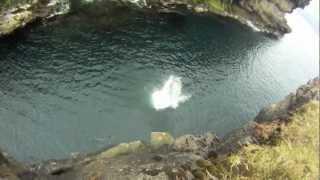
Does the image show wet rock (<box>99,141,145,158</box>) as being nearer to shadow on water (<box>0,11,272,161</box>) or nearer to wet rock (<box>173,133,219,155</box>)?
wet rock (<box>173,133,219,155</box>)

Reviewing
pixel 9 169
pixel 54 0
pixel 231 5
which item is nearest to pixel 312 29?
pixel 231 5

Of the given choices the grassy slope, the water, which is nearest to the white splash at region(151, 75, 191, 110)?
the water

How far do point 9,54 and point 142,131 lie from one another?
2482cm

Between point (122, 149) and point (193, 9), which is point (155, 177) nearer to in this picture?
point (122, 149)

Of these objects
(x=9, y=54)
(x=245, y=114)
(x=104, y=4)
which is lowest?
(x=245, y=114)

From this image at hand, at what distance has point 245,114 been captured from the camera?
7438 centimetres

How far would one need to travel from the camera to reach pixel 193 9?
4264 inches

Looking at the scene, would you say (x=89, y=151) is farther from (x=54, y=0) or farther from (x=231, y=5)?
(x=231, y=5)

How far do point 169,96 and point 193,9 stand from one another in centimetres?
4411

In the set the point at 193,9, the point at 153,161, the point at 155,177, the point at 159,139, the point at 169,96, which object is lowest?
the point at 159,139

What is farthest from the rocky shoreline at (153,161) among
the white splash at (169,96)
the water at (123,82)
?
the white splash at (169,96)

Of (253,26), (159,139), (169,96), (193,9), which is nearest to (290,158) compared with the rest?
(159,139)

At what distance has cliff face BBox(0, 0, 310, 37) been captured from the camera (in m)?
76.8

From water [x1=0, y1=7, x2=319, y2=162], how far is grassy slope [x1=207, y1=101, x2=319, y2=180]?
95.9 feet
